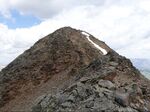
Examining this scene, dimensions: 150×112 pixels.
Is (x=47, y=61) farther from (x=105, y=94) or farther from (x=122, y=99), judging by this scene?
(x=122, y=99)

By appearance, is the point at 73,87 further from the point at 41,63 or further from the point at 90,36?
the point at 90,36

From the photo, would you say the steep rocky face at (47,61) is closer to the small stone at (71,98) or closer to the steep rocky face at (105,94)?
the steep rocky face at (105,94)

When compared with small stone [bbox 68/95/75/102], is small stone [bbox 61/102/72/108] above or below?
below

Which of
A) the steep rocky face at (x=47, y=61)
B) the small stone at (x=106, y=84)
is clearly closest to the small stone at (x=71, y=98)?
the small stone at (x=106, y=84)

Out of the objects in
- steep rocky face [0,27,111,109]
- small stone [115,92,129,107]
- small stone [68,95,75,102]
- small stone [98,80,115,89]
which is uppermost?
steep rocky face [0,27,111,109]

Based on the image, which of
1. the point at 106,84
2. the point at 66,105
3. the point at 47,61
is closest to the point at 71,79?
the point at 106,84

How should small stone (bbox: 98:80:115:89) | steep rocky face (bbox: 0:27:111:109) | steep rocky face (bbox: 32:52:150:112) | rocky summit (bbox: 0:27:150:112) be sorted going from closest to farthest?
steep rocky face (bbox: 32:52:150:112), rocky summit (bbox: 0:27:150:112), small stone (bbox: 98:80:115:89), steep rocky face (bbox: 0:27:111:109)

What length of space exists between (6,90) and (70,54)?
369 inches

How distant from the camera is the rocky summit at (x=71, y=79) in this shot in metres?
27.3

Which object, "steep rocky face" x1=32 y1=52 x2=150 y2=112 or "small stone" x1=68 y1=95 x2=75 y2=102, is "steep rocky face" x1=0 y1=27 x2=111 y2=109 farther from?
"small stone" x1=68 y1=95 x2=75 y2=102

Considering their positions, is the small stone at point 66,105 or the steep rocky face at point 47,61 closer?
the small stone at point 66,105

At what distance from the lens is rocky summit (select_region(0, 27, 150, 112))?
89.7 ft

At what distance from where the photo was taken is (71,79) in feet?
121

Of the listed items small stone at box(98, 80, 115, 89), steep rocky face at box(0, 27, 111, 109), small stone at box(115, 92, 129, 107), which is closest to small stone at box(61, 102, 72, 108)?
small stone at box(98, 80, 115, 89)
